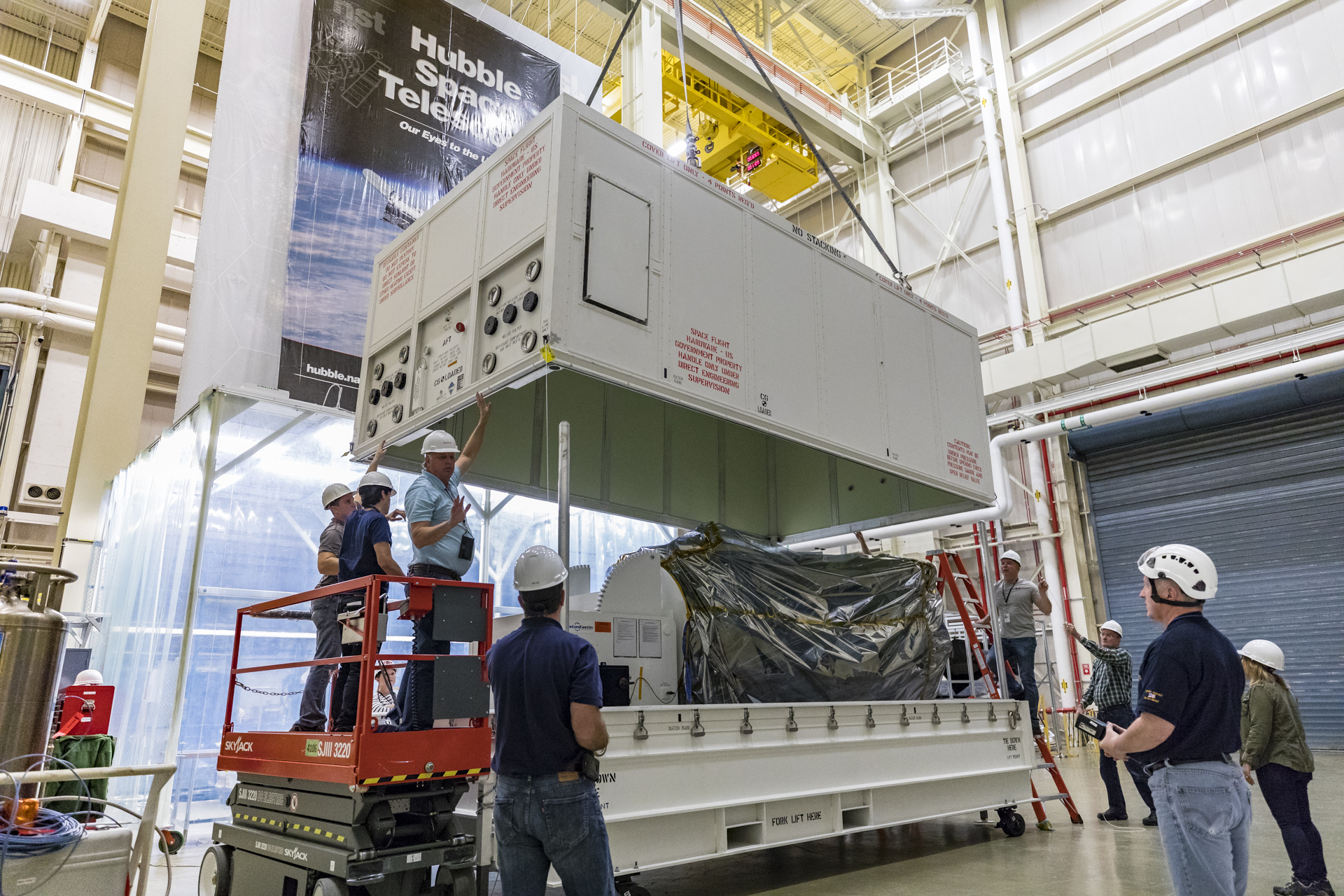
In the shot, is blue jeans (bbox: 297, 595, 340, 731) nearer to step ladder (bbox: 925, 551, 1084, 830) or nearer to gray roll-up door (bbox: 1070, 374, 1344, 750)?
step ladder (bbox: 925, 551, 1084, 830)

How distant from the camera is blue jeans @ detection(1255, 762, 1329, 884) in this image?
15.1 feet

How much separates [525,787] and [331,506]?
13.3 ft

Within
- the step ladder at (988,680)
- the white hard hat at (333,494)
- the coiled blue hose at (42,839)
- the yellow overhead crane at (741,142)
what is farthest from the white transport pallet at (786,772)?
the yellow overhead crane at (741,142)

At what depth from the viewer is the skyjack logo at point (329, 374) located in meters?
10.3

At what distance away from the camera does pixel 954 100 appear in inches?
729

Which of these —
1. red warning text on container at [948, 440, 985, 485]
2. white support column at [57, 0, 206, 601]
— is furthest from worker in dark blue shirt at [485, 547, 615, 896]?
white support column at [57, 0, 206, 601]

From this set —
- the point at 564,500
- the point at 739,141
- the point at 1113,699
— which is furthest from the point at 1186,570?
the point at 739,141

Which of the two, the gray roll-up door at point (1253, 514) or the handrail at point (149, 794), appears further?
the gray roll-up door at point (1253, 514)

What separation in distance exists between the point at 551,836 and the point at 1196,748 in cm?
244

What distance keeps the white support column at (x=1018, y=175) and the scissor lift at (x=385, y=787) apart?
14.7m

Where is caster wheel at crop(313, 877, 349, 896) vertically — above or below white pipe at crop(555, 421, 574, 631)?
below

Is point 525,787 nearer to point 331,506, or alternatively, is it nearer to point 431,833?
point 431,833

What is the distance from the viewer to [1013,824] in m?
6.93

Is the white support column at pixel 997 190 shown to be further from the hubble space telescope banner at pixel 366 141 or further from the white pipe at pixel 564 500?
the white pipe at pixel 564 500
